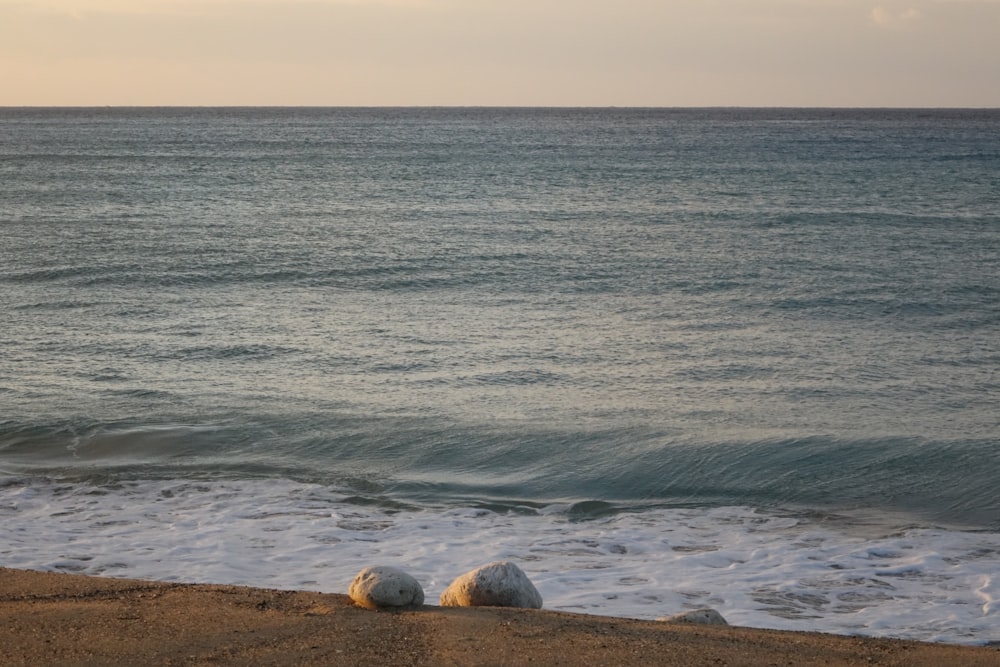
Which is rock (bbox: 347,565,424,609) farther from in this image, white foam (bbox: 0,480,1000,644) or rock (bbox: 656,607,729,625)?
rock (bbox: 656,607,729,625)

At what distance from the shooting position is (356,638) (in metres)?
6.43

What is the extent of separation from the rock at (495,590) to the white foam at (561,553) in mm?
997

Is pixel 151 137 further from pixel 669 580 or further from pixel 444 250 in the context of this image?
pixel 669 580

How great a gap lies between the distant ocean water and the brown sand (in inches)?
53.2

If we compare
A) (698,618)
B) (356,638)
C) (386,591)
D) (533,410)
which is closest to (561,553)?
(698,618)

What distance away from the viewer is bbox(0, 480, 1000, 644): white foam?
8.35m

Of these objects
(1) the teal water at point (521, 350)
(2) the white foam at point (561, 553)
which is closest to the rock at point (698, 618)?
(2) the white foam at point (561, 553)

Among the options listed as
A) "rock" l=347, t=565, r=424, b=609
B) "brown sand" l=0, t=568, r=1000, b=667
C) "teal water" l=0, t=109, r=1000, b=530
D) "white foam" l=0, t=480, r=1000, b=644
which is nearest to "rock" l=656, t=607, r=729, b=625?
"brown sand" l=0, t=568, r=1000, b=667

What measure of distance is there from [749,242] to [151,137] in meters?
78.0

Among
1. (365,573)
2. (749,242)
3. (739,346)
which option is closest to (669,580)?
(365,573)

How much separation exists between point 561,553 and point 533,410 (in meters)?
4.72

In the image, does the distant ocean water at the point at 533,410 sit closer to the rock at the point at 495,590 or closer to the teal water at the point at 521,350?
the teal water at the point at 521,350

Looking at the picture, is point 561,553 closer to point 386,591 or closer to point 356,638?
point 386,591

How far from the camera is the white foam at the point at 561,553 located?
835cm
